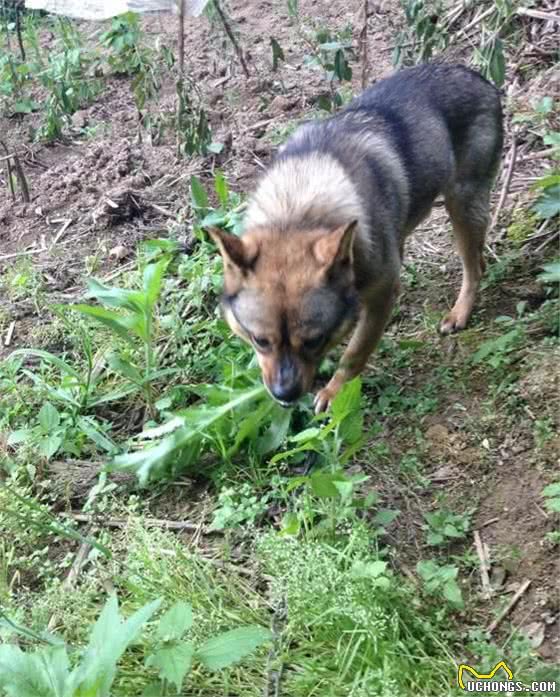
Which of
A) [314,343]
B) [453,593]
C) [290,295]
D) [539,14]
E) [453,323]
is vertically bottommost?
[453,593]

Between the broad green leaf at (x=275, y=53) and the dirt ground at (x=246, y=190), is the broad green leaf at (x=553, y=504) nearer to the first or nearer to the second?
the dirt ground at (x=246, y=190)

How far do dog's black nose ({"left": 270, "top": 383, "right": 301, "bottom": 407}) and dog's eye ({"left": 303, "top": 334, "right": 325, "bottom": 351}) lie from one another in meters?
0.17

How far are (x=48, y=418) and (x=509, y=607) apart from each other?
96.4 inches

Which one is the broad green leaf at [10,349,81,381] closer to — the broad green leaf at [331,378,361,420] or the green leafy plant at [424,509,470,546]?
the broad green leaf at [331,378,361,420]

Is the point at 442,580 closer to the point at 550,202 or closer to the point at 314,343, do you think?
the point at 314,343

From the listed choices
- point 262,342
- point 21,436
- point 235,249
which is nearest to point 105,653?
point 262,342

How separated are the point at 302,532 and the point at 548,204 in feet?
6.95

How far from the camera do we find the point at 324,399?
421 centimetres

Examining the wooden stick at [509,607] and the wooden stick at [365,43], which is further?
the wooden stick at [365,43]

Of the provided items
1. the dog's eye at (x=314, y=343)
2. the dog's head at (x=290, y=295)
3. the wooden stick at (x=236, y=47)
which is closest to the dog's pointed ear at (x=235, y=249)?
the dog's head at (x=290, y=295)

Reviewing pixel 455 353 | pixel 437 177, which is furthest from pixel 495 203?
pixel 455 353

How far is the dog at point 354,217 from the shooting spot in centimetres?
340

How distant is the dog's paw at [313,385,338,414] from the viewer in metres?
4.16

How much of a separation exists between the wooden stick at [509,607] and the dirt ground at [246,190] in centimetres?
2
